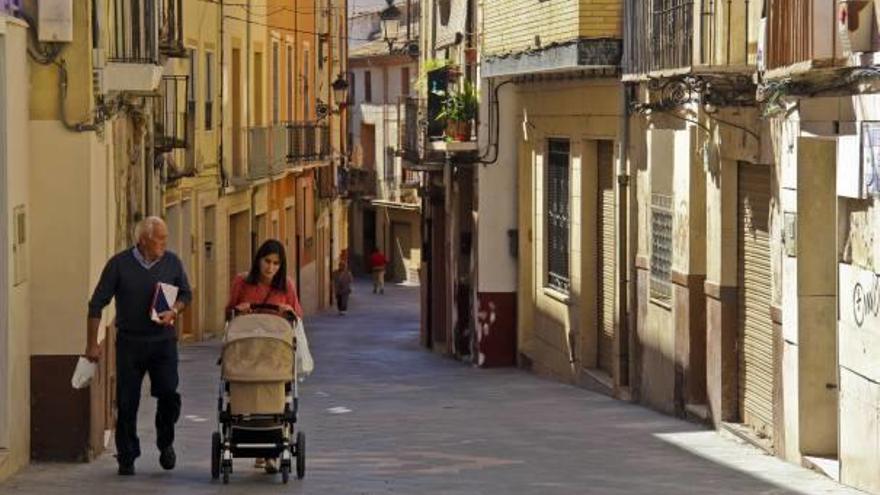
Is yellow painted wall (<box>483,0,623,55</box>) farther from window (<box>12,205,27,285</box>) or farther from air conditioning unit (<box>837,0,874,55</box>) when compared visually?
window (<box>12,205,27,285</box>)

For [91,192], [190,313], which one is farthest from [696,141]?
[190,313]

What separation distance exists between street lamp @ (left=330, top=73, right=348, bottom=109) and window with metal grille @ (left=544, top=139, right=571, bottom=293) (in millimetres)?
23419

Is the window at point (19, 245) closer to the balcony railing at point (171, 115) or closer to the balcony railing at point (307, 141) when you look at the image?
the balcony railing at point (171, 115)

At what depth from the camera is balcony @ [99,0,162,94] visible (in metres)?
16.9

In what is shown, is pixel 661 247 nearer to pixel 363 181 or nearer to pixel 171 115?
pixel 171 115

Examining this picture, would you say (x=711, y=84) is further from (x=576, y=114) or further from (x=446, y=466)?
(x=576, y=114)

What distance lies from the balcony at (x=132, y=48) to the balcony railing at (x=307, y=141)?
82.8 ft

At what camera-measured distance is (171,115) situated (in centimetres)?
3028

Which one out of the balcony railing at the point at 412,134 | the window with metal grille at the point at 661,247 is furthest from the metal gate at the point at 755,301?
the balcony railing at the point at 412,134

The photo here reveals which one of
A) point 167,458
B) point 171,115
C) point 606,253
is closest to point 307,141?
point 171,115

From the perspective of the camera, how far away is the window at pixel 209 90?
120 ft

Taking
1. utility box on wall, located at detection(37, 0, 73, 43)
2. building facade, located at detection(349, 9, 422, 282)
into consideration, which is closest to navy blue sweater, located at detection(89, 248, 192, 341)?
utility box on wall, located at detection(37, 0, 73, 43)

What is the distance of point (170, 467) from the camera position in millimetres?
13953

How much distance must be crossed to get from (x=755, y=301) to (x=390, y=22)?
45.3 meters
